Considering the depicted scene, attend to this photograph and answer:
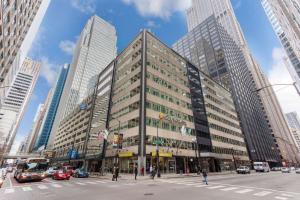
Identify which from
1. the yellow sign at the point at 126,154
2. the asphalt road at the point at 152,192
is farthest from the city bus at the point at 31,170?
the yellow sign at the point at 126,154

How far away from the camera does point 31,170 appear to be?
80.0ft

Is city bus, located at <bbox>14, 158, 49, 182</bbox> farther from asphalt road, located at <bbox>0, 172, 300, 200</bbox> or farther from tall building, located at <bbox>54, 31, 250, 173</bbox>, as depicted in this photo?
tall building, located at <bbox>54, 31, 250, 173</bbox>

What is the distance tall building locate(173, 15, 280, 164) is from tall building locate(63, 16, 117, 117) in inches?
3148

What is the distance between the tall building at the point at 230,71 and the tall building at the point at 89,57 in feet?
262

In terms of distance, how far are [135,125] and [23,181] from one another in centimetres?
2146

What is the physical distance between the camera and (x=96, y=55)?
536 feet

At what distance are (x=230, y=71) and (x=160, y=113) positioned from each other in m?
83.4

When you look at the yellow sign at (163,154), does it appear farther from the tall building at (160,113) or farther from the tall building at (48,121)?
the tall building at (48,121)

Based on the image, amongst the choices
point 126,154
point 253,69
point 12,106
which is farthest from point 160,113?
point 253,69

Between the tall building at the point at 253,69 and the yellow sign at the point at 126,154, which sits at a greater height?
the tall building at the point at 253,69

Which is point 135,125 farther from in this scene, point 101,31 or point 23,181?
point 101,31

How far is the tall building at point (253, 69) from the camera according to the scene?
140450mm

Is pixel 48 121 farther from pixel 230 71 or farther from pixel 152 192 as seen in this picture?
pixel 152 192

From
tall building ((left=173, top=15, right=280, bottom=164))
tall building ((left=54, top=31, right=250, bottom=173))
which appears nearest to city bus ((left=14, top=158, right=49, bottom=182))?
tall building ((left=54, top=31, right=250, bottom=173))
